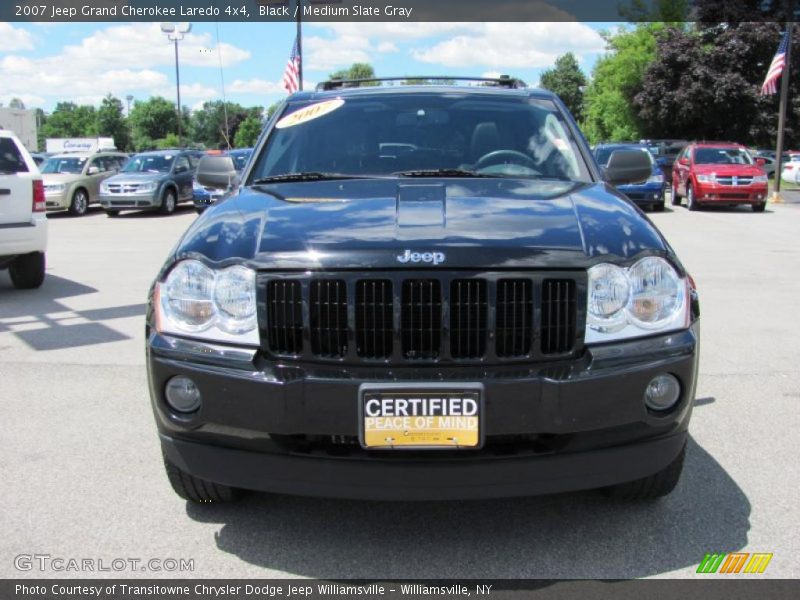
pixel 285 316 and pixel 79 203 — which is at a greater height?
pixel 285 316

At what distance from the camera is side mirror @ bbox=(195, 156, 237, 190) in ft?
16.2

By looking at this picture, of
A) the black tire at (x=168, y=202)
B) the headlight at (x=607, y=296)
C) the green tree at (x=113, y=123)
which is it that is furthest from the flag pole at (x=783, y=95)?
the green tree at (x=113, y=123)

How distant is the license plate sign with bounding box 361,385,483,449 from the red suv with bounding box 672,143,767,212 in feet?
64.1

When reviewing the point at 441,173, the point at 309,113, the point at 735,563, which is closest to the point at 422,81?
the point at 309,113

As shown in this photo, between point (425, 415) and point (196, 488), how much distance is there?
1126 mm

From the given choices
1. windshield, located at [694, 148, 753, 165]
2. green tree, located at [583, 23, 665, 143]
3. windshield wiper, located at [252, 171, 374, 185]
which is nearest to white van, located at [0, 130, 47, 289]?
windshield wiper, located at [252, 171, 374, 185]

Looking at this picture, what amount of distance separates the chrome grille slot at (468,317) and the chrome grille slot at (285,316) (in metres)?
0.52

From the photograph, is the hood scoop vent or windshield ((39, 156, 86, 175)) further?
windshield ((39, 156, 86, 175))

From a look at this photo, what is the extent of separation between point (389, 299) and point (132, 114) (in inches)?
4932

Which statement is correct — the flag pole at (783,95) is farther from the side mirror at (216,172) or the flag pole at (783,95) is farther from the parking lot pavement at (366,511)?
the side mirror at (216,172)

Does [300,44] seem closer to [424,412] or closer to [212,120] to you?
[424,412]

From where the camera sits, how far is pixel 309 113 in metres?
4.71

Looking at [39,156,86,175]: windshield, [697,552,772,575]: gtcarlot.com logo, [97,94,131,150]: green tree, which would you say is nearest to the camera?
[697,552,772,575]: gtcarlot.com logo

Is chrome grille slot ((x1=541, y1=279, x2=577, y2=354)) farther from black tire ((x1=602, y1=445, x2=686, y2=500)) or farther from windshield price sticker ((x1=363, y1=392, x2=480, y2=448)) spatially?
black tire ((x1=602, y1=445, x2=686, y2=500))
